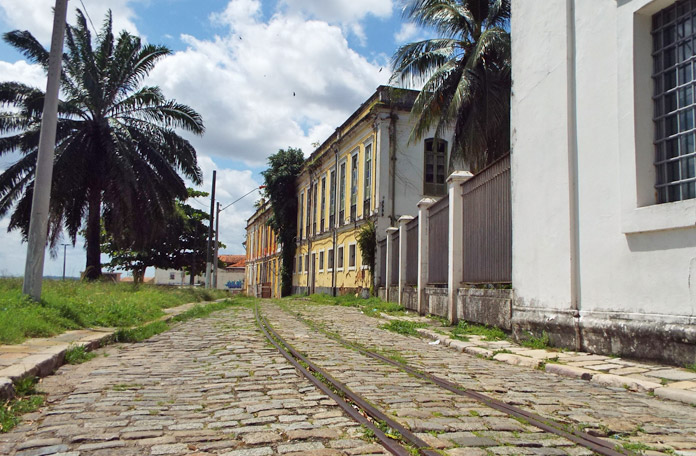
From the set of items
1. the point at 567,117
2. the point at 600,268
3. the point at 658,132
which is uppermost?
the point at 567,117

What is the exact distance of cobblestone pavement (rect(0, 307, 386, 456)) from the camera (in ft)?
11.8

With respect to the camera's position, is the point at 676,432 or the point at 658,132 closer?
the point at 676,432

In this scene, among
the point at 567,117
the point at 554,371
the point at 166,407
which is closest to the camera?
the point at 166,407

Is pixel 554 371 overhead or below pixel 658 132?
below

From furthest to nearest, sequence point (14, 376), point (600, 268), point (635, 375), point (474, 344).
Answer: point (474, 344) → point (600, 268) → point (635, 375) → point (14, 376)

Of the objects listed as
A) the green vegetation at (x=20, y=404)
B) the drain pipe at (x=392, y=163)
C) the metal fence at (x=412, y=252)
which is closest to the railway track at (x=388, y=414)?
the green vegetation at (x=20, y=404)

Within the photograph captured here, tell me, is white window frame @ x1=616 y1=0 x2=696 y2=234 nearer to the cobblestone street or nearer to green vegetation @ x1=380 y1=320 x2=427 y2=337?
the cobblestone street

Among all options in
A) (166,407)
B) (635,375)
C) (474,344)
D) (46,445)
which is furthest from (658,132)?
(46,445)

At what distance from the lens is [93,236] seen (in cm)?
2120

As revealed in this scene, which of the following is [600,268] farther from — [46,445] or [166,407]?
[46,445]

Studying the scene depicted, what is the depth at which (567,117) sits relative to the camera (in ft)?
27.4

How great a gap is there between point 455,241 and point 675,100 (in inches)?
242

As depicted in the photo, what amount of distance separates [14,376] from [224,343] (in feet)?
14.0

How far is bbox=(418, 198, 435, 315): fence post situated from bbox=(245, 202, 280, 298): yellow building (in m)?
25.6
